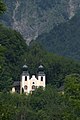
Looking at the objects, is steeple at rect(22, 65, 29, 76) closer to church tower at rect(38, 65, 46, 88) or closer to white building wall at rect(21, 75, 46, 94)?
white building wall at rect(21, 75, 46, 94)

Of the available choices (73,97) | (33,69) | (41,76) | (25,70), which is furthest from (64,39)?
(73,97)

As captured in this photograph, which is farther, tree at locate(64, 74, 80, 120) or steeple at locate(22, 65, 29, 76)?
steeple at locate(22, 65, 29, 76)

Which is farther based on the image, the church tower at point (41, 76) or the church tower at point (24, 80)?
the church tower at point (41, 76)

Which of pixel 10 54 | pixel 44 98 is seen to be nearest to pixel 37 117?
pixel 44 98

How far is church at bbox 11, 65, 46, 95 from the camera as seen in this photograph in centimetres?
10538

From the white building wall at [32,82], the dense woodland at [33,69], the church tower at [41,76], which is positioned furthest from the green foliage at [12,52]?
the church tower at [41,76]

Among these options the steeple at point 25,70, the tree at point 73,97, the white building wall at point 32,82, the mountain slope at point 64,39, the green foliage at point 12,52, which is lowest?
the tree at point 73,97

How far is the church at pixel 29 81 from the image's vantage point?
105375 mm

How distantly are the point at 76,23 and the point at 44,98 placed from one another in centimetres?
11536

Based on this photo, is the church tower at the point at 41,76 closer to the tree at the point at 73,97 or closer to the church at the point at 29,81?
the church at the point at 29,81

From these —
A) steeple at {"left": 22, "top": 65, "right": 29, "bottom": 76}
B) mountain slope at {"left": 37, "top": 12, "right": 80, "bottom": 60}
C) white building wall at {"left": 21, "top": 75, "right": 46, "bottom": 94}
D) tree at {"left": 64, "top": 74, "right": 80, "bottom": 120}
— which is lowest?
tree at {"left": 64, "top": 74, "right": 80, "bottom": 120}

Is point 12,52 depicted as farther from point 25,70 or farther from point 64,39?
point 64,39

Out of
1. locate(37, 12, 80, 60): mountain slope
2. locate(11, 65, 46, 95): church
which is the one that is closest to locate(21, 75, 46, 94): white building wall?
locate(11, 65, 46, 95): church

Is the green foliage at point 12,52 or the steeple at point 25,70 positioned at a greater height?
the green foliage at point 12,52
